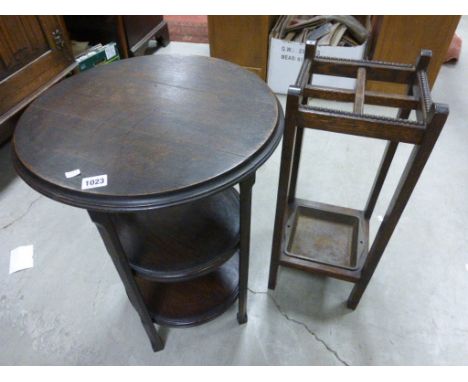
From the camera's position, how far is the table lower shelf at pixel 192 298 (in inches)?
43.7

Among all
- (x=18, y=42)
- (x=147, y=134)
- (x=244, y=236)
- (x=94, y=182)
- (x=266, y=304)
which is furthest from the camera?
(x=18, y=42)

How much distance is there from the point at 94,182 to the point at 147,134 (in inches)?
7.3

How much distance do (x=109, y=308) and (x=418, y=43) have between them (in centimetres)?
233

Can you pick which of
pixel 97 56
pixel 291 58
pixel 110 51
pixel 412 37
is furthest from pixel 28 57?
pixel 412 37

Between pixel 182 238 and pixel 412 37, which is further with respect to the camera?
pixel 412 37

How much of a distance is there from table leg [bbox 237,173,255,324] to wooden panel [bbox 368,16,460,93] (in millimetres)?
1867

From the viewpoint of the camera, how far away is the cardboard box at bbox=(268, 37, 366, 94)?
210cm

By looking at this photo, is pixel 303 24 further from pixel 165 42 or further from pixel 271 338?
pixel 271 338

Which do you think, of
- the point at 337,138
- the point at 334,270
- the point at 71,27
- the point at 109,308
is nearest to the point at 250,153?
the point at 334,270

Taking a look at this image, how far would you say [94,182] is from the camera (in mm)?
659

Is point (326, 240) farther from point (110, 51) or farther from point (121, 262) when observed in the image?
point (110, 51)

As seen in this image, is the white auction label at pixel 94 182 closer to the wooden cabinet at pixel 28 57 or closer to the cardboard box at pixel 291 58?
the wooden cabinet at pixel 28 57

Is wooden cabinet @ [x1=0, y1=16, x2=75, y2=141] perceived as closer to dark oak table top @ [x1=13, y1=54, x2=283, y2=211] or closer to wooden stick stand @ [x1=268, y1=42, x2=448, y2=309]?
dark oak table top @ [x1=13, y1=54, x2=283, y2=211]

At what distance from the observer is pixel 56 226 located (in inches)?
62.2
